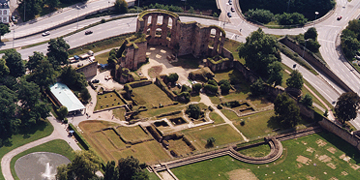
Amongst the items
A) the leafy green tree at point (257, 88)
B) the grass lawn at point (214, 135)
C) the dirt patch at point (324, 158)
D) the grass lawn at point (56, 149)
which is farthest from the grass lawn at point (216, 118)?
the grass lawn at point (56, 149)

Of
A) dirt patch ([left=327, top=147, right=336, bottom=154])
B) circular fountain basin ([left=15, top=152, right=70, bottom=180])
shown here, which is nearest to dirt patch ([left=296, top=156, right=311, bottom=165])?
dirt patch ([left=327, top=147, right=336, bottom=154])

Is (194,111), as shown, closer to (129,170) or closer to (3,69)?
(129,170)

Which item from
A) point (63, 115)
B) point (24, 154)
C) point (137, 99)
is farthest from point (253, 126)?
point (24, 154)

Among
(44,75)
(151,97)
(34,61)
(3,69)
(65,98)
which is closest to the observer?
(65,98)

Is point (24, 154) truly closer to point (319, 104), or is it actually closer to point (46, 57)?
point (46, 57)

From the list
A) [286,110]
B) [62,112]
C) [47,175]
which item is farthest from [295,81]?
[47,175]

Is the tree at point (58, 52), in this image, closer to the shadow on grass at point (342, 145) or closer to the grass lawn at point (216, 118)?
the grass lawn at point (216, 118)

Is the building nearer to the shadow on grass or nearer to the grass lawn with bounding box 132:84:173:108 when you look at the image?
the grass lawn with bounding box 132:84:173:108
